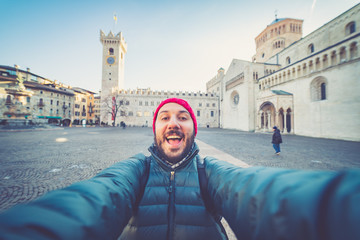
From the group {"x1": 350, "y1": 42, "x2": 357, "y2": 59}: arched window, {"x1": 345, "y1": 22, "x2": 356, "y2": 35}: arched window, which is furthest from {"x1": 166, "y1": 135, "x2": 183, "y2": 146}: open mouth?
{"x1": 345, "y1": 22, "x2": 356, "y2": 35}: arched window

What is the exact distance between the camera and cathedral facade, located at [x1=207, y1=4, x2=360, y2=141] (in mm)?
11430

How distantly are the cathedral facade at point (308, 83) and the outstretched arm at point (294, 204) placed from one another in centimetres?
1709

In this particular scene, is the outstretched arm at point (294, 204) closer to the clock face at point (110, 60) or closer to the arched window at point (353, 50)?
the arched window at point (353, 50)

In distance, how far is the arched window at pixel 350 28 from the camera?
44.2 ft

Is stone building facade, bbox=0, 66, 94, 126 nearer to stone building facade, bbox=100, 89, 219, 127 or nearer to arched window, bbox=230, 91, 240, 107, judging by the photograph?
stone building facade, bbox=100, 89, 219, 127

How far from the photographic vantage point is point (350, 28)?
1374 cm

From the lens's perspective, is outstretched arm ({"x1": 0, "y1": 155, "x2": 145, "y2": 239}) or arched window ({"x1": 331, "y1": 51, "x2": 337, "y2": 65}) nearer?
outstretched arm ({"x1": 0, "y1": 155, "x2": 145, "y2": 239})

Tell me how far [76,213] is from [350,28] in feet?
79.0

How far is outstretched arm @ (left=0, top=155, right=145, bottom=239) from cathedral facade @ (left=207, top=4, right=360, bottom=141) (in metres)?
17.7

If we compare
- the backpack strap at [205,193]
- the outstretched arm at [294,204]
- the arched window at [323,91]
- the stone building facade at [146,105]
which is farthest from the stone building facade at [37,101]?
the arched window at [323,91]

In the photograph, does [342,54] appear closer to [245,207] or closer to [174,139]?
[174,139]

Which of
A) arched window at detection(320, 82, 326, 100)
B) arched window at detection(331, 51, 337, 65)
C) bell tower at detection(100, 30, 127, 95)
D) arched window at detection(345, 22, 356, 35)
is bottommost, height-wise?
arched window at detection(320, 82, 326, 100)

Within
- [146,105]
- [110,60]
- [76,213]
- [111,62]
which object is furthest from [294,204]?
[110,60]

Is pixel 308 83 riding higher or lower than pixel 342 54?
lower
